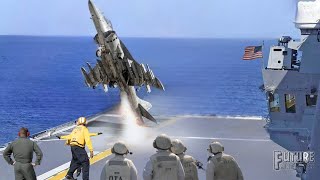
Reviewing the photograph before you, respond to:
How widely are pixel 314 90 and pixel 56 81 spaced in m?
126

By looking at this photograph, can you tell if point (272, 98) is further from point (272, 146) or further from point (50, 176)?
point (50, 176)

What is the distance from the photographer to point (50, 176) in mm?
22594

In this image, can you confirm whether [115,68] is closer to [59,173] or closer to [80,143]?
[59,173]

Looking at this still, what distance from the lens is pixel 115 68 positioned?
1505 inches

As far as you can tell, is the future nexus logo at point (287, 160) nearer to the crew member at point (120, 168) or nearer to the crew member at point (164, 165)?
the crew member at point (164, 165)

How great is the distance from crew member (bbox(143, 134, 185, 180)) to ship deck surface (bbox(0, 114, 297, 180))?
1110cm

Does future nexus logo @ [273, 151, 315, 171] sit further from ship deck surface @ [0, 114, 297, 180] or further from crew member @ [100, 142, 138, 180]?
crew member @ [100, 142, 138, 180]

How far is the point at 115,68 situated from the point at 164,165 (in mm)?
27186

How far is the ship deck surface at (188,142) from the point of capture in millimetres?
24005

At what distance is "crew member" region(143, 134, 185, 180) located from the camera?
11.3 meters

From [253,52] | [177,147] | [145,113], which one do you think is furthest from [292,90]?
[145,113]

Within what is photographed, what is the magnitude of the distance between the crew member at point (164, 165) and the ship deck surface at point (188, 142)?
437 inches

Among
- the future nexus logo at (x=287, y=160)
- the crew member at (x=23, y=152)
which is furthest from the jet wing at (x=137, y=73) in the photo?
the crew member at (x=23, y=152)

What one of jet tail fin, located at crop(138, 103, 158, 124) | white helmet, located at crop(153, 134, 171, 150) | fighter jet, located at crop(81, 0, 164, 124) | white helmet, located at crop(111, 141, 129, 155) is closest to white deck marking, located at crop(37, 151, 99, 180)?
white helmet, located at crop(111, 141, 129, 155)
